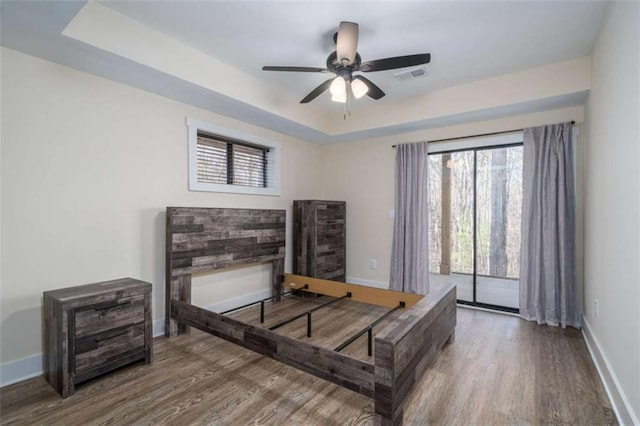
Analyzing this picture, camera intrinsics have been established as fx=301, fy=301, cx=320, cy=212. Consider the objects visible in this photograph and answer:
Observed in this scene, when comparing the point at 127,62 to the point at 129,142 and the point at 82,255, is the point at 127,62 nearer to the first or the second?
the point at 129,142

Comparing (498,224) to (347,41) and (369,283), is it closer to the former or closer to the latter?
(369,283)

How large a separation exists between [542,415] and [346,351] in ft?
4.51

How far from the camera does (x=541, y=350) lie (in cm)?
266

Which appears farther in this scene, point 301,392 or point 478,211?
point 478,211

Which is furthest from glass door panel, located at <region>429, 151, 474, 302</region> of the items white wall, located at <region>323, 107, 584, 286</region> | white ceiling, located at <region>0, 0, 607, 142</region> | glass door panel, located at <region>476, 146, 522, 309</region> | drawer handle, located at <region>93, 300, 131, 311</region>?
drawer handle, located at <region>93, 300, 131, 311</region>

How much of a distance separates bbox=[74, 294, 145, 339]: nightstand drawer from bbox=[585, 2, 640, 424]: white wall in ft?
10.2

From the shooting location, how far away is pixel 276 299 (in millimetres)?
4098

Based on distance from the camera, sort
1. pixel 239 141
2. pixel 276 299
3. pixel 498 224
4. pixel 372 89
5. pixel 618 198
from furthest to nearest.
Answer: pixel 276 299, pixel 239 141, pixel 498 224, pixel 372 89, pixel 618 198

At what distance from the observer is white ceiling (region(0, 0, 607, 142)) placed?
211 cm

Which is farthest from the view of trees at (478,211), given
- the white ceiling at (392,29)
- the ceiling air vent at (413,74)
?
the ceiling air vent at (413,74)

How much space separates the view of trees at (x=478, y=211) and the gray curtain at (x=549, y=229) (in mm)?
275

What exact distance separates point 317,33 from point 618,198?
7.91 ft

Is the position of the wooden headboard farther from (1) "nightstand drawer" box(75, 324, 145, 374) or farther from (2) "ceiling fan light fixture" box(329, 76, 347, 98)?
(2) "ceiling fan light fixture" box(329, 76, 347, 98)

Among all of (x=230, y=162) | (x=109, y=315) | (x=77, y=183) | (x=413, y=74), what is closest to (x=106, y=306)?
(x=109, y=315)
